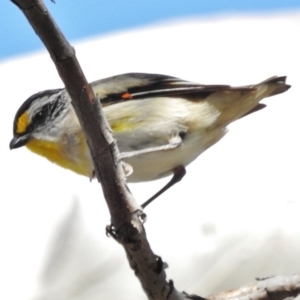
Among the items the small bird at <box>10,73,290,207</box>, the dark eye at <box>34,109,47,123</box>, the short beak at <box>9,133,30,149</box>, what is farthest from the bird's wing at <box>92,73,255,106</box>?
the short beak at <box>9,133,30,149</box>

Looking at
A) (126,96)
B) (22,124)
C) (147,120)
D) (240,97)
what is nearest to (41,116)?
(22,124)

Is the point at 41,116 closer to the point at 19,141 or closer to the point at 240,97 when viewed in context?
the point at 19,141

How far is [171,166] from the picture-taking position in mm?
4652

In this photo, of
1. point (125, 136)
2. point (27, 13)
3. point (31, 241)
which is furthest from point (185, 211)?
point (27, 13)

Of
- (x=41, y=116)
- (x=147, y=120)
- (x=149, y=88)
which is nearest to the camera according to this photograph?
(x=147, y=120)

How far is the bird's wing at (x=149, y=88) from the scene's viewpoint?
15.2 feet

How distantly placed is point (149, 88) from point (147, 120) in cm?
21

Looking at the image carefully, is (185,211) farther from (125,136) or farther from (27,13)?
(27,13)

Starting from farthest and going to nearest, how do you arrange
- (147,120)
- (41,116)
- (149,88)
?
(41,116)
(149,88)
(147,120)

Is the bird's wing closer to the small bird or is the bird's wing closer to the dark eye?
the small bird

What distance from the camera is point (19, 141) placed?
471cm

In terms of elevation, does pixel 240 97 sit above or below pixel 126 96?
below

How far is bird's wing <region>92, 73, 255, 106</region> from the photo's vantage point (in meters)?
4.64

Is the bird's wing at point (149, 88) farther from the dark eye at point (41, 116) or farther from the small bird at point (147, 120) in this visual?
the dark eye at point (41, 116)
